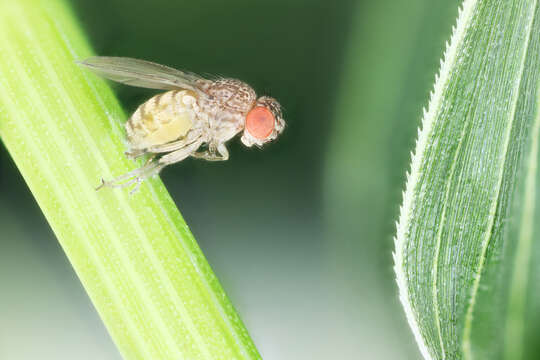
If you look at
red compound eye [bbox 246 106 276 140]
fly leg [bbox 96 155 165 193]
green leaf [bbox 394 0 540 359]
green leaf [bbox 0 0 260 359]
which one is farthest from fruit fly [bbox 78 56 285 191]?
green leaf [bbox 394 0 540 359]

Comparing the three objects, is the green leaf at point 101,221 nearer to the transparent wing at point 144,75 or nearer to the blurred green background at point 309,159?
the transparent wing at point 144,75

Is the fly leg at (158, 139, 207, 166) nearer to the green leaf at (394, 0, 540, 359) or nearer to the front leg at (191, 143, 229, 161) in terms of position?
the front leg at (191, 143, 229, 161)

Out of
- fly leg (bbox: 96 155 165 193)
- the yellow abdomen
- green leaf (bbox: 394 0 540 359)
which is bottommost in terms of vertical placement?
green leaf (bbox: 394 0 540 359)

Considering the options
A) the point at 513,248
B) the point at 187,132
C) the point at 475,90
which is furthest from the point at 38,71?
the point at 513,248

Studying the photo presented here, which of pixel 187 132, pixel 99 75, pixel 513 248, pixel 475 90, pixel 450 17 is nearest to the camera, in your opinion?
pixel 475 90

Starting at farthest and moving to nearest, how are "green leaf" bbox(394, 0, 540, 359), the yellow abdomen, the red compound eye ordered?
the red compound eye < the yellow abdomen < "green leaf" bbox(394, 0, 540, 359)

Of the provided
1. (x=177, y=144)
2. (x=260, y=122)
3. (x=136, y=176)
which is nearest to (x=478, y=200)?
(x=260, y=122)

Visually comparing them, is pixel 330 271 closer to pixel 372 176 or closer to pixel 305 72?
pixel 372 176
